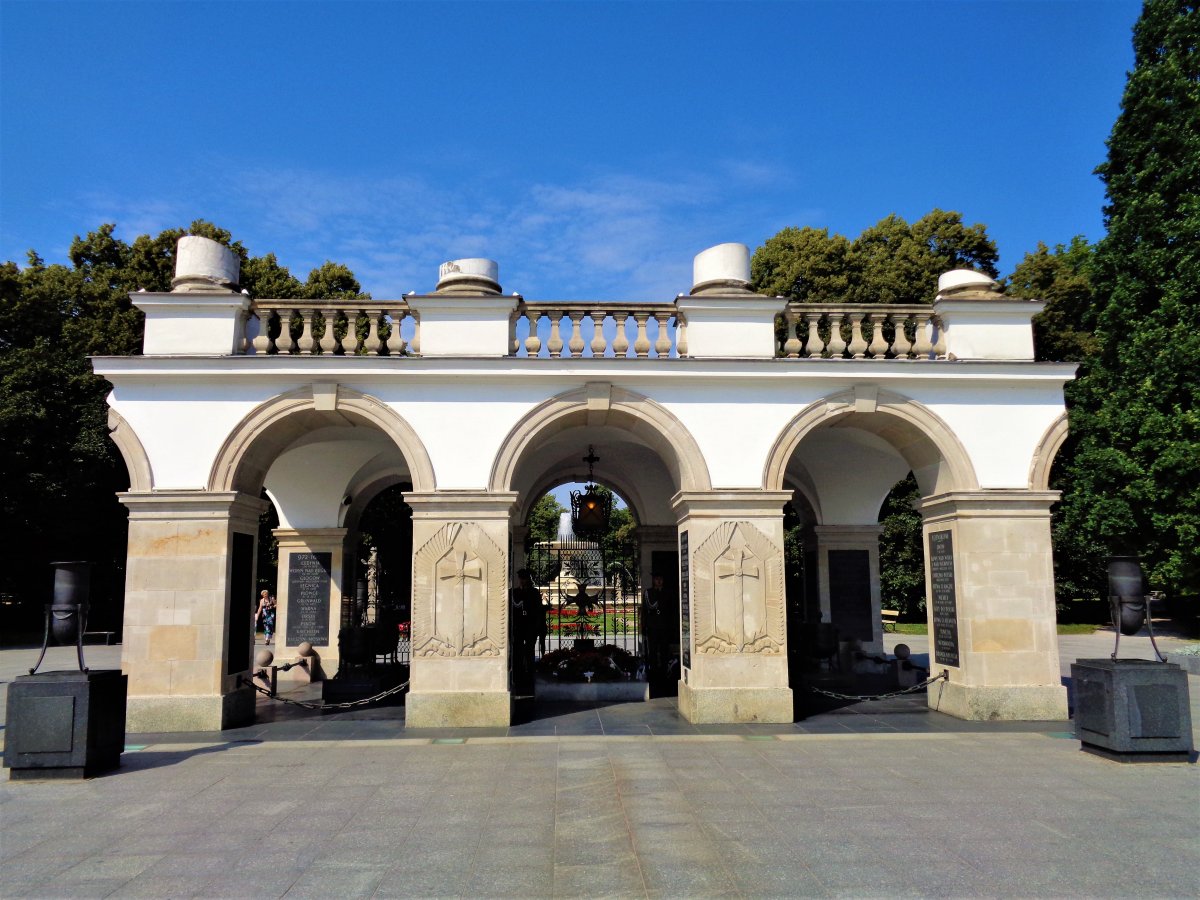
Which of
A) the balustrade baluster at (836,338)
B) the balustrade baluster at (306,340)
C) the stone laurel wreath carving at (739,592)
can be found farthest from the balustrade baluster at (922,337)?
the balustrade baluster at (306,340)

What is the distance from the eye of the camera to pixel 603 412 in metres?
10.7

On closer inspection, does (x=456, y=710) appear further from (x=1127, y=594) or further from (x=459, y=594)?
(x=1127, y=594)

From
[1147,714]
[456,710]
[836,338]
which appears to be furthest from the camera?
[836,338]

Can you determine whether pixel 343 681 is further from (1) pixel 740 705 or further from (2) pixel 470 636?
(1) pixel 740 705

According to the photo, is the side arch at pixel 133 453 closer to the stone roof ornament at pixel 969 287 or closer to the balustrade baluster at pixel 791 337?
the balustrade baluster at pixel 791 337

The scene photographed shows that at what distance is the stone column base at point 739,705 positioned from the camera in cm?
992

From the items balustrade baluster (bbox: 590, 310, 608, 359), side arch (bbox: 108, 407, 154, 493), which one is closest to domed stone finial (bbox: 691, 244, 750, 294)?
balustrade baluster (bbox: 590, 310, 608, 359)

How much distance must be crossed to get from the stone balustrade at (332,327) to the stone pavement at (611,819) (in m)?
4.67

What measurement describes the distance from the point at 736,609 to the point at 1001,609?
10.7 feet

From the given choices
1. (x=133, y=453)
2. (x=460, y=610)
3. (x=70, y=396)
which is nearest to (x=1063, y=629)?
(x=460, y=610)

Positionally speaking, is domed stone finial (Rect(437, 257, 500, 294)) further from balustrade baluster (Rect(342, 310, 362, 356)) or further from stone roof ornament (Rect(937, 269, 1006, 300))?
stone roof ornament (Rect(937, 269, 1006, 300))

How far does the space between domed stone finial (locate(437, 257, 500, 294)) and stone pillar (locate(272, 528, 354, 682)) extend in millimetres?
5668

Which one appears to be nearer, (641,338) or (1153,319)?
(641,338)

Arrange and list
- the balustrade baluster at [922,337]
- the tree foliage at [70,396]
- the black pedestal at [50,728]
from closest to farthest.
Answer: the black pedestal at [50,728], the balustrade baluster at [922,337], the tree foliage at [70,396]
